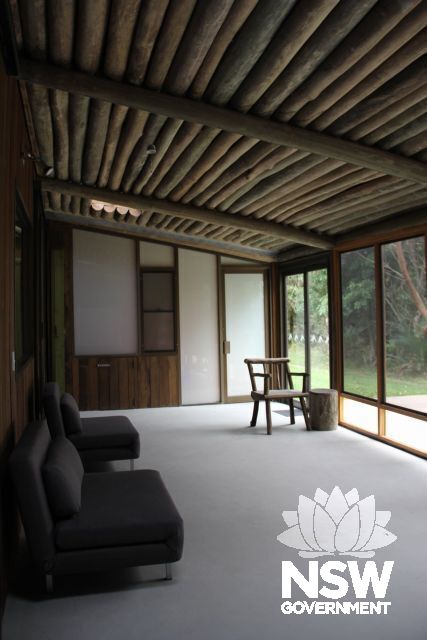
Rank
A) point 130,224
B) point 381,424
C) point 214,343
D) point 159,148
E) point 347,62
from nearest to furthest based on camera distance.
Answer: point 347,62 → point 159,148 → point 381,424 → point 130,224 → point 214,343

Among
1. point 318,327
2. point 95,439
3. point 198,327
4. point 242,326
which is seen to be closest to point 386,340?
point 318,327

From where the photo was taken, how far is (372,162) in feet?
15.1

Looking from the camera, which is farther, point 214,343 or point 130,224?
point 214,343

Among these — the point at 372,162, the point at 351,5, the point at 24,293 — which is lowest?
the point at 24,293

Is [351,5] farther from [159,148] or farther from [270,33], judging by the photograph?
[159,148]

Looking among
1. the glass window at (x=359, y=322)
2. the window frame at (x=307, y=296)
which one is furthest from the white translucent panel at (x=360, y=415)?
the window frame at (x=307, y=296)

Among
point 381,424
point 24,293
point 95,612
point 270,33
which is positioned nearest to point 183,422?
point 381,424

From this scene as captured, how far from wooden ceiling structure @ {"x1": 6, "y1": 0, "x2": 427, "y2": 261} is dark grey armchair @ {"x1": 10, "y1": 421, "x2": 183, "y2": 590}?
241 centimetres

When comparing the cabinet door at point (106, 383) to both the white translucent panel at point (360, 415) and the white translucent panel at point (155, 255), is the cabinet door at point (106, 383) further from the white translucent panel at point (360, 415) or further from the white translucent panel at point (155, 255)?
the white translucent panel at point (360, 415)

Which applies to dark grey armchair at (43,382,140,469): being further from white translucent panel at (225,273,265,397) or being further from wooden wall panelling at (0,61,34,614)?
white translucent panel at (225,273,265,397)

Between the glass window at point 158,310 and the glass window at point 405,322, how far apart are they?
3962mm

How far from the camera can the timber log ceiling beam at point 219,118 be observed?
391 cm

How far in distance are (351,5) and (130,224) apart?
619 cm

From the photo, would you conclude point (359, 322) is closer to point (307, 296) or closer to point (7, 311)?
point (307, 296)
